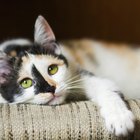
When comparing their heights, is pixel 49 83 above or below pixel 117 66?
above

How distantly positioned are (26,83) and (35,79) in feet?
0.10

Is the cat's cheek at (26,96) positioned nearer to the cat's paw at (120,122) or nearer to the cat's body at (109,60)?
the cat's paw at (120,122)

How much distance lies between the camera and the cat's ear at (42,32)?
3.74 ft

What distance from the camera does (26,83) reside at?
1.06m

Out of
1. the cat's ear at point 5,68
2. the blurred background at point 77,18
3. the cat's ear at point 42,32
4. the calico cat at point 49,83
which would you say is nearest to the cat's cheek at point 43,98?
the calico cat at point 49,83

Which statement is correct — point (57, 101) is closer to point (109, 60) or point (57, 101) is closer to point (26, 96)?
point (26, 96)

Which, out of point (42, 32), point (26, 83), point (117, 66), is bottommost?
point (117, 66)

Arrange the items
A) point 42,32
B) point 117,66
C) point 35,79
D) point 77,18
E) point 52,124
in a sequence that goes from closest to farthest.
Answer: point 52,124, point 35,79, point 42,32, point 117,66, point 77,18

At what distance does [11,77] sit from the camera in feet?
3.50

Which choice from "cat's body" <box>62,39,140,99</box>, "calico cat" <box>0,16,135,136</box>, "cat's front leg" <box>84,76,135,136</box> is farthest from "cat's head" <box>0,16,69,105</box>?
"cat's body" <box>62,39,140,99</box>

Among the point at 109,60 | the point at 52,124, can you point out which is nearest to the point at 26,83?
the point at 52,124

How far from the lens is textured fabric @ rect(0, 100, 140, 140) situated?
0.93 m

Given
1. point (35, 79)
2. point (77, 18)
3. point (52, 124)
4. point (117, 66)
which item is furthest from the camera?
point (77, 18)

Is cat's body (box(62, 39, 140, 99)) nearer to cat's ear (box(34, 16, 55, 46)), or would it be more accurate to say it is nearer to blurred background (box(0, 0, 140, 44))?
blurred background (box(0, 0, 140, 44))
